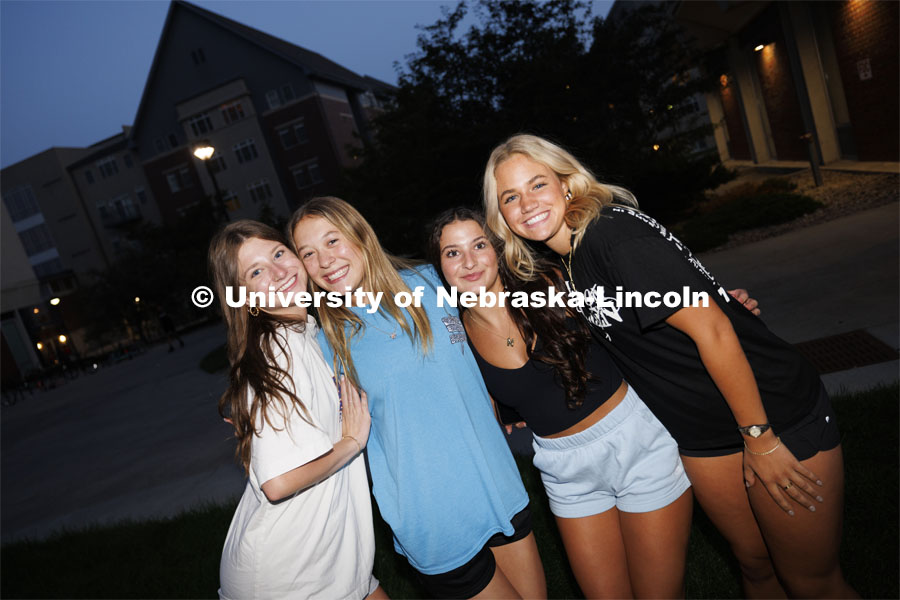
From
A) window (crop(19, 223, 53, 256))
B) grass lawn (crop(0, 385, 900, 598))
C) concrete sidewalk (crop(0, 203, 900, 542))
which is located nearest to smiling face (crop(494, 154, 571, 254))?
grass lawn (crop(0, 385, 900, 598))

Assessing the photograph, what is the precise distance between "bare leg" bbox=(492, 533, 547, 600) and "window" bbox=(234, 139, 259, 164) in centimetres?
4000

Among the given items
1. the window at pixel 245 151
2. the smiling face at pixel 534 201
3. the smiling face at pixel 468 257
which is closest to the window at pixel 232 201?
the window at pixel 245 151

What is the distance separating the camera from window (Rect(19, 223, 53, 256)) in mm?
49406

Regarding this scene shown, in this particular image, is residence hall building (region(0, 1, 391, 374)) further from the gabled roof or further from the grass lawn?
the grass lawn

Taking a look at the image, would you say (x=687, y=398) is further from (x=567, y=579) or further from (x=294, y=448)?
(x=567, y=579)

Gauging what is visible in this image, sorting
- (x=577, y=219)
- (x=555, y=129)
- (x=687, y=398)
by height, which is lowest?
(x=687, y=398)

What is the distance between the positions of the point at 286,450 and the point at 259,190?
39919mm

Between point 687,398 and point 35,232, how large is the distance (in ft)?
202

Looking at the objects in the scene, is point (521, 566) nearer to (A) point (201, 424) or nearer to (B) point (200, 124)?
(A) point (201, 424)

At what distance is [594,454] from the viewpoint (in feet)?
7.82

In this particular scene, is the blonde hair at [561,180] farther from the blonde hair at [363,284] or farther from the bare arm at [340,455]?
the bare arm at [340,455]

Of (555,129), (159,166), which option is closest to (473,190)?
(555,129)

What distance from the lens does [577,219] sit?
87.0 inches

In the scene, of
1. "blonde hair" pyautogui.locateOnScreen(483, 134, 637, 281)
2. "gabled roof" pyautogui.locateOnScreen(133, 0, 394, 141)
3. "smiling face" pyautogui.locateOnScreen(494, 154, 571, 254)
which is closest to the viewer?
"blonde hair" pyautogui.locateOnScreen(483, 134, 637, 281)
